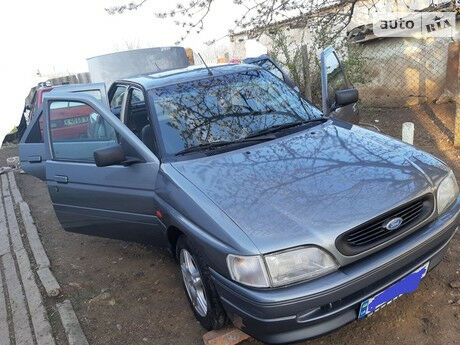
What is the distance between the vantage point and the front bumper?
2027 mm

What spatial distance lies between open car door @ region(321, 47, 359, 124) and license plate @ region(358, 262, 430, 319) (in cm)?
182

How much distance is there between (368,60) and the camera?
8312 mm

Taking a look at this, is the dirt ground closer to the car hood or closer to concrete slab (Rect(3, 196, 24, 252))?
concrete slab (Rect(3, 196, 24, 252))

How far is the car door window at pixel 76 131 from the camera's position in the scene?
3.61m

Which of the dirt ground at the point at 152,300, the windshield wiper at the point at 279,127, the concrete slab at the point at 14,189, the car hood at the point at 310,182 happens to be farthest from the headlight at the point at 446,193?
the concrete slab at the point at 14,189

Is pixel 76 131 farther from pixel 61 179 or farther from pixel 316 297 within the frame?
pixel 316 297

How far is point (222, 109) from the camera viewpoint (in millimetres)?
3254

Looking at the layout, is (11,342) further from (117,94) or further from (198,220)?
(117,94)

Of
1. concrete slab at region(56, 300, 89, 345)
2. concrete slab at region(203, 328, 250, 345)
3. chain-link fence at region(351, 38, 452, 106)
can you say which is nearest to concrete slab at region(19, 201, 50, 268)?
concrete slab at region(56, 300, 89, 345)

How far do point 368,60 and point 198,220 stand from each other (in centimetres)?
713

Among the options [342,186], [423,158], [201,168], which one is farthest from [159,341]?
[423,158]

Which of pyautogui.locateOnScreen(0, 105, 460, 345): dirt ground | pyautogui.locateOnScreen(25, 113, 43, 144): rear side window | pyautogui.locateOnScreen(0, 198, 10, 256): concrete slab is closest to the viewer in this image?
pyautogui.locateOnScreen(0, 105, 460, 345): dirt ground

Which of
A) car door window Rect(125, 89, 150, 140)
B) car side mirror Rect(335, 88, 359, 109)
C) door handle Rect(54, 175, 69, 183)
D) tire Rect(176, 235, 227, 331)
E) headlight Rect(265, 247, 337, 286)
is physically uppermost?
car door window Rect(125, 89, 150, 140)

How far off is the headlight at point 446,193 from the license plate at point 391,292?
376 mm
